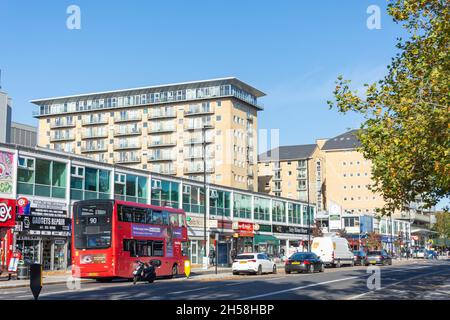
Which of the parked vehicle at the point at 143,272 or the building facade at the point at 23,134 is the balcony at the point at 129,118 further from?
the parked vehicle at the point at 143,272

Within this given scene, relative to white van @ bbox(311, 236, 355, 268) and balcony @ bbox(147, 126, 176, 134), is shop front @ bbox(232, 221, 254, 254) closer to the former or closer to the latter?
white van @ bbox(311, 236, 355, 268)

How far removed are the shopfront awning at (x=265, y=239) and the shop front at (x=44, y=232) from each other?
29.8 m

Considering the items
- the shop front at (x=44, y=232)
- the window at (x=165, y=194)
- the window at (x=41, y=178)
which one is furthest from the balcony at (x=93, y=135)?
the shop front at (x=44, y=232)

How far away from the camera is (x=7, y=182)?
129 feet

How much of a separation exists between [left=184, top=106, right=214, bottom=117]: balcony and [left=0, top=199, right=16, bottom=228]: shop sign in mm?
66555

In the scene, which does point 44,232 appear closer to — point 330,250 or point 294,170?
point 330,250

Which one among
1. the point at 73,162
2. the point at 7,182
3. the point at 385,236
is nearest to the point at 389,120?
the point at 7,182

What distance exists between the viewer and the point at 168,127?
354 ft

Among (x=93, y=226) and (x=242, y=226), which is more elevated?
(x=242, y=226)

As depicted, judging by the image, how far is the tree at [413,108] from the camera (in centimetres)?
1895

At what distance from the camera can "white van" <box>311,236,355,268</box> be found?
53812 millimetres

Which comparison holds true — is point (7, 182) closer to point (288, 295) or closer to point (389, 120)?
point (288, 295)

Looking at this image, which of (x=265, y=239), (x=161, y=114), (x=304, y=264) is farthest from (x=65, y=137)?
(x=304, y=264)

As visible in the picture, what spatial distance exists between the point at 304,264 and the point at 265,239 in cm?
3012
